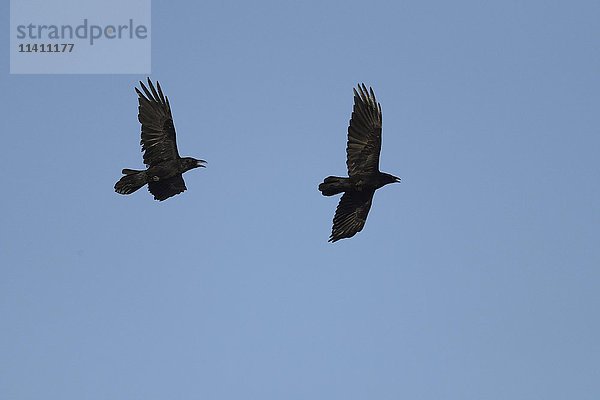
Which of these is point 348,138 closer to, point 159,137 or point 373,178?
point 373,178

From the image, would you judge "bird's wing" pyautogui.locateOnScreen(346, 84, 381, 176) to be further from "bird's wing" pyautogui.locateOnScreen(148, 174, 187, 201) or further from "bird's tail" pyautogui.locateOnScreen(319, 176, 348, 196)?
"bird's wing" pyautogui.locateOnScreen(148, 174, 187, 201)

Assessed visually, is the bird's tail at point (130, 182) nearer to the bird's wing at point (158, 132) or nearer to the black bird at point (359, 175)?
the bird's wing at point (158, 132)

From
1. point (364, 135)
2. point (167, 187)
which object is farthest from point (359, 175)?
point (167, 187)

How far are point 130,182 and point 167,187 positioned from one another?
76.7 inches

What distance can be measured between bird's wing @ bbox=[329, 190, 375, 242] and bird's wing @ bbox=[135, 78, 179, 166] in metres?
6.58

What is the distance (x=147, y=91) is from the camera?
230 feet

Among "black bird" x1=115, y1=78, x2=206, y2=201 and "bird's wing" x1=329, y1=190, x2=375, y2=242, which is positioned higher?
"black bird" x1=115, y1=78, x2=206, y2=201

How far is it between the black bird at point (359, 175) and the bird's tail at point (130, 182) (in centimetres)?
680

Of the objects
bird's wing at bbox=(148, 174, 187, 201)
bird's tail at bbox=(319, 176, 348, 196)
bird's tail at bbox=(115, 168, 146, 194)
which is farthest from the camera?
bird's wing at bbox=(148, 174, 187, 201)

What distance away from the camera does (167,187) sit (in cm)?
6969

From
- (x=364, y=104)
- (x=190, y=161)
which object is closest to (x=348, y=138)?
(x=364, y=104)

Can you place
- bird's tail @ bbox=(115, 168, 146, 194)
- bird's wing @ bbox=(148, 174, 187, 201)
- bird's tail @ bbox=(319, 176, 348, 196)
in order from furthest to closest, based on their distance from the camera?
bird's wing @ bbox=(148, 174, 187, 201) → bird's tail @ bbox=(115, 168, 146, 194) → bird's tail @ bbox=(319, 176, 348, 196)

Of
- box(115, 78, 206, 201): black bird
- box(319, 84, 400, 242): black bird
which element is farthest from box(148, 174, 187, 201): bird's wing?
box(319, 84, 400, 242): black bird

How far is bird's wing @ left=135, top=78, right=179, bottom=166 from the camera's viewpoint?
6969 centimetres
